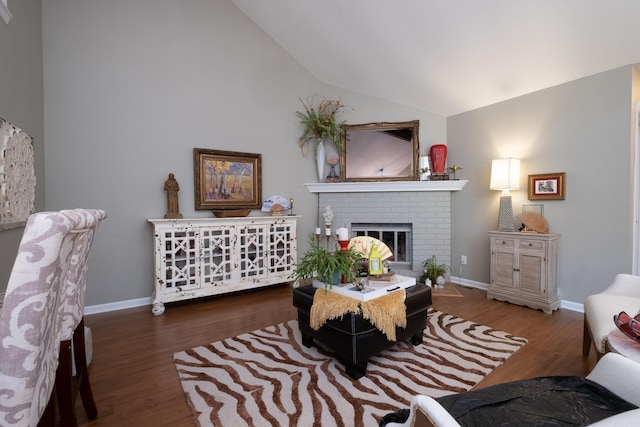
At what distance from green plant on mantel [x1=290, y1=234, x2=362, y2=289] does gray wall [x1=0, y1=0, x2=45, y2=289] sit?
1.89 metres

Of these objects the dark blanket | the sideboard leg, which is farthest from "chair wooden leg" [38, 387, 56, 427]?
the sideboard leg

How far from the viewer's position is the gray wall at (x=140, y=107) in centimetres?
289

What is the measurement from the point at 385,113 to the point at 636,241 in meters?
3.00

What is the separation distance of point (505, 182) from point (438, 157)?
2.97ft

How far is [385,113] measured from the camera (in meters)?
4.30

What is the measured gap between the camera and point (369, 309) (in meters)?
1.89

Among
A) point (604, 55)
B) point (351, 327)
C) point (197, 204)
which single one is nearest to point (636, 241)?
point (604, 55)

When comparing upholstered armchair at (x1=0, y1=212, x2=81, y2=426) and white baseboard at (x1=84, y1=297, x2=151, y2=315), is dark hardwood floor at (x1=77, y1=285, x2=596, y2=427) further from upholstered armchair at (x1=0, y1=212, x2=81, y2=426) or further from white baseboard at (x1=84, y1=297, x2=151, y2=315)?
upholstered armchair at (x1=0, y1=212, x2=81, y2=426)

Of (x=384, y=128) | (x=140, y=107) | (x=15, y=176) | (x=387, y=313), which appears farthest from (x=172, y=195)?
(x=384, y=128)

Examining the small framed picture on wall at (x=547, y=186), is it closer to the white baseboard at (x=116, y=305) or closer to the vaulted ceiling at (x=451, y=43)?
the vaulted ceiling at (x=451, y=43)

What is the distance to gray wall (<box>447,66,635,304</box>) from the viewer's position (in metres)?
2.77

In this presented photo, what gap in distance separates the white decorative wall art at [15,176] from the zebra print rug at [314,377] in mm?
1425

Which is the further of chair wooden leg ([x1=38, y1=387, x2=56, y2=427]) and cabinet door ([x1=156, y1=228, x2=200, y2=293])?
cabinet door ([x1=156, y1=228, x2=200, y2=293])

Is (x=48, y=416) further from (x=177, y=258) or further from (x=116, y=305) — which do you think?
(x=116, y=305)
